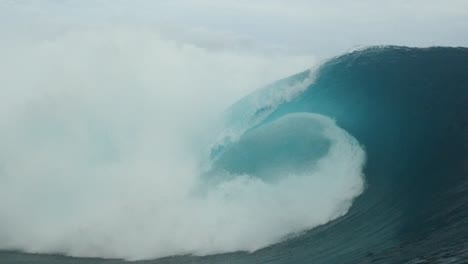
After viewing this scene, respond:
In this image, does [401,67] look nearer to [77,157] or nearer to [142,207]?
[142,207]

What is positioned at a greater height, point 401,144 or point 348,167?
point 401,144

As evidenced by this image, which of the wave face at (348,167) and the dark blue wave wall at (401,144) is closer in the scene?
the dark blue wave wall at (401,144)

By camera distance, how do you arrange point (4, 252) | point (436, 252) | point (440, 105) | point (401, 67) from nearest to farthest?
point (436, 252) < point (4, 252) < point (440, 105) < point (401, 67)

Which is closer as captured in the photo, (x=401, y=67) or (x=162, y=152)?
(x=162, y=152)

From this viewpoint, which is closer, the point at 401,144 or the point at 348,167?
the point at 348,167

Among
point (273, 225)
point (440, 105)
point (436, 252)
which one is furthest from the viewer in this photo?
point (440, 105)

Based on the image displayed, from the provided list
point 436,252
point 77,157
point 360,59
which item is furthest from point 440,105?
point 77,157

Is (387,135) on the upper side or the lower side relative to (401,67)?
lower

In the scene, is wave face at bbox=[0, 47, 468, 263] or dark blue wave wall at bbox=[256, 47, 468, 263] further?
wave face at bbox=[0, 47, 468, 263]
